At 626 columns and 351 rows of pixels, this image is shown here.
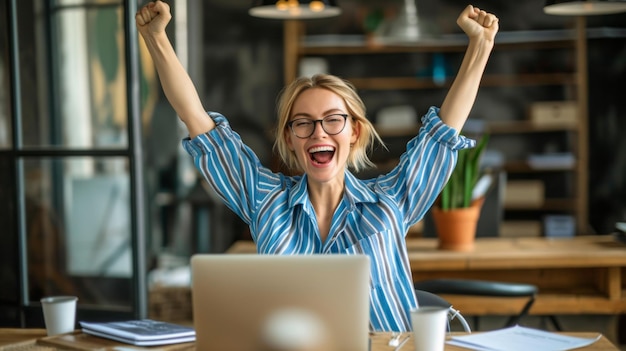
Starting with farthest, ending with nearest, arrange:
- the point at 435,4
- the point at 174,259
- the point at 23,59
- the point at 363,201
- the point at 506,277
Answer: the point at 435,4 → the point at 174,259 → the point at 23,59 → the point at 506,277 → the point at 363,201

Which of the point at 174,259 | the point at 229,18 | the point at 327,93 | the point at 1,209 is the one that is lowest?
the point at 174,259

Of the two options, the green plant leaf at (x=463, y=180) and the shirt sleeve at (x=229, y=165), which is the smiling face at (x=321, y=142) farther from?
the green plant leaf at (x=463, y=180)

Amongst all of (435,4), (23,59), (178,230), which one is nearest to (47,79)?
(23,59)

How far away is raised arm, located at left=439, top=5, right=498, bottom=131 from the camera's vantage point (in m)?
2.28

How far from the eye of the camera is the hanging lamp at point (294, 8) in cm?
412

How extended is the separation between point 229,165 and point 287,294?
0.89 meters

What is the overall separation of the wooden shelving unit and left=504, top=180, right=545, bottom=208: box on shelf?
0.26 ft

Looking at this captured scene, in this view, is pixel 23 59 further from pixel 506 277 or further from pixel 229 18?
pixel 229 18

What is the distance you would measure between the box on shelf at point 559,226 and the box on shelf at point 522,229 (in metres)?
0.07

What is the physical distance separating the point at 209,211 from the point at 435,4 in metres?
2.72

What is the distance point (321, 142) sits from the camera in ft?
7.54

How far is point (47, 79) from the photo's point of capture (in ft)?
14.2

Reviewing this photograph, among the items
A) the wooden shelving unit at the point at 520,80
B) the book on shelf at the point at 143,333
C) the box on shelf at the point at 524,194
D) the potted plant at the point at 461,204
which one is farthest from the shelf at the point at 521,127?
the book on shelf at the point at 143,333

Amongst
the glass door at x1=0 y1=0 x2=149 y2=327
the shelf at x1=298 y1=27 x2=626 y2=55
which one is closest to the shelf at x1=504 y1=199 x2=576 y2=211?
the shelf at x1=298 y1=27 x2=626 y2=55
